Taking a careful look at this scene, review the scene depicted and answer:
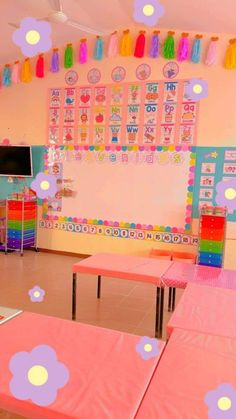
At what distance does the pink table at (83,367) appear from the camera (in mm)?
1181

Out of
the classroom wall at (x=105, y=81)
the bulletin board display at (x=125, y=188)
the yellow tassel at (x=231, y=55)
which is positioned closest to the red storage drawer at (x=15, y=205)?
the bulletin board display at (x=125, y=188)

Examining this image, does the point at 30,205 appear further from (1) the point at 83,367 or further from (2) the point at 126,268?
(1) the point at 83,367

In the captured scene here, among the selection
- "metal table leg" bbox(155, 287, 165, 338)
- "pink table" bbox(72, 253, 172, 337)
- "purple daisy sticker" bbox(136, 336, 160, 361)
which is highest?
"purple daisy sticker" bbox(136, 336, 160, 361)

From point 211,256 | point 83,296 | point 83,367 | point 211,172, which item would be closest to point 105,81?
point 211,172

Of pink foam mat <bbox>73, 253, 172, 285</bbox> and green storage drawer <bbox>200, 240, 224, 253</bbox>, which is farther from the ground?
pink foam mat <bbox>73, 253, 172, 285</bbox>

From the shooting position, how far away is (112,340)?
166 centimetres

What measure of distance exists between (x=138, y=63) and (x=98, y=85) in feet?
2.24

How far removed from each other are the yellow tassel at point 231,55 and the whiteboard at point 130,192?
1246mm

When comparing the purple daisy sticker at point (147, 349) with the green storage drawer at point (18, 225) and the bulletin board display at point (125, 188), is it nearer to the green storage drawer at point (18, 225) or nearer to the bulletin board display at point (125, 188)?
the bulletin board display at point (125, 188)

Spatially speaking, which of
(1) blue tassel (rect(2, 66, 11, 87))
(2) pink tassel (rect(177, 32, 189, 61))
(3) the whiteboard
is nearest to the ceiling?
(2) pink tassel (rect(177, 32, 189, 61))

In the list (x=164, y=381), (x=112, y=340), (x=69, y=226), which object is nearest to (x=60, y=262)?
(x=69, y=226)

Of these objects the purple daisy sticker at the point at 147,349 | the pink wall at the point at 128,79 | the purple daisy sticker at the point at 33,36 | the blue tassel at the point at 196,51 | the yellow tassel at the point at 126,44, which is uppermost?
the yellow tassel at the point at 126,44

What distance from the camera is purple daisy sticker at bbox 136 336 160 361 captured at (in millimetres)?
1533

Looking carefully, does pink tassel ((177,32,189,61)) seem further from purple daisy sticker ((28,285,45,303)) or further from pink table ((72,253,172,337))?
purple daisy sticker ((28,285,45,303))
